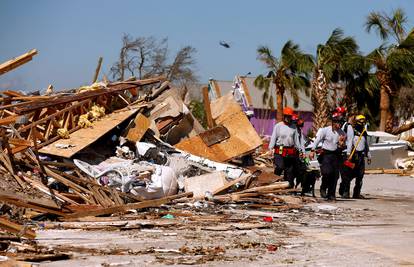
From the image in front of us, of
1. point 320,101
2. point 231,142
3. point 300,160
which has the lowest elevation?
point 300,160

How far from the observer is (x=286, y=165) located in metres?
16.3

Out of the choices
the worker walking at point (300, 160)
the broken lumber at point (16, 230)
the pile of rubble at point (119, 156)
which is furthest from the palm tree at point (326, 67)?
the broken lumber at point (16, 230)

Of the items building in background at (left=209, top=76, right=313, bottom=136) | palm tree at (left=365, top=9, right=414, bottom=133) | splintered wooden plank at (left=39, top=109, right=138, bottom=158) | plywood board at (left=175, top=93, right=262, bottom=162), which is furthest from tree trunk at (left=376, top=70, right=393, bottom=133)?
splintered wooden plank at (left=39, top=109, right=138, bottom=158)

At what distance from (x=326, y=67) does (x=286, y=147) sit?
24.4 metres

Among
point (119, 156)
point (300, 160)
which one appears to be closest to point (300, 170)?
point (300, 160)

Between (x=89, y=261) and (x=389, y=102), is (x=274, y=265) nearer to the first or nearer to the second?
(x=89, y=261)

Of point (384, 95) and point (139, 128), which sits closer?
point (139, 128)

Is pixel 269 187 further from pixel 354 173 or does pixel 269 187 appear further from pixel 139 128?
pixel 139 128

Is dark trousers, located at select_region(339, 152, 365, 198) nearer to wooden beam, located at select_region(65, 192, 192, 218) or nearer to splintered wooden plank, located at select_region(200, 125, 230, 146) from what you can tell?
splintered wooden plank, located at select_region(200, 125, 230, 146)

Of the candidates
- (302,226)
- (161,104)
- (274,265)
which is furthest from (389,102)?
(274,265)

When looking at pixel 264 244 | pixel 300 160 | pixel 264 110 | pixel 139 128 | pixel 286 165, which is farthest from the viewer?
pixel 264 110

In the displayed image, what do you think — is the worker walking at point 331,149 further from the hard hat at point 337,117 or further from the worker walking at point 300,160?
the worker walking at point 300,160

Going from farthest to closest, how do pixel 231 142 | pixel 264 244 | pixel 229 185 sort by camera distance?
pixel 231 142 < pixel 229 185 < pixel 264 244

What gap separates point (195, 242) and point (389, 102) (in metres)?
33.2
